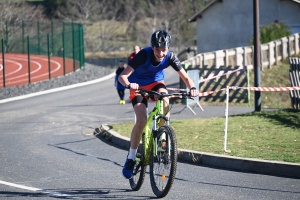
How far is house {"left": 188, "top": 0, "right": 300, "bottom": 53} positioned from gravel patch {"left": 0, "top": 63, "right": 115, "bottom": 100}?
1332 cm

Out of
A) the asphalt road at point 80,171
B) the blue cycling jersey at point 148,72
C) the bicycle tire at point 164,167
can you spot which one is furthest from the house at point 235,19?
the bicycle tire at point 164,167

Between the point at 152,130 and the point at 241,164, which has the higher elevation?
the point at 152,130

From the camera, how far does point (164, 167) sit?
7.91m

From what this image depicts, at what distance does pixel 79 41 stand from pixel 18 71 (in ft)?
14.7

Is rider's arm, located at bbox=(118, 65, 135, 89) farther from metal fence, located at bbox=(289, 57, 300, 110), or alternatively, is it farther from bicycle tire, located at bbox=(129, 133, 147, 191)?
metal fence, located at bbox=(289, 57, 300, 110)

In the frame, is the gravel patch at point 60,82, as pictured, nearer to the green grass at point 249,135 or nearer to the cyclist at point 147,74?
the green grass at point 249,135

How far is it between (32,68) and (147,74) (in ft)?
117

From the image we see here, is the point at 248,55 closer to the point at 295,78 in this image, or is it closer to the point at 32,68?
the point at 295,78

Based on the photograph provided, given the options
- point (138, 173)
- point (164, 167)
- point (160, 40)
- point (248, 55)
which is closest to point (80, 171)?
point (138, 173)

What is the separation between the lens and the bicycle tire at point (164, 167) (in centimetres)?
769

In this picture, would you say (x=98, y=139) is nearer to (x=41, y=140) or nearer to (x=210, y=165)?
(x=41, y=140)

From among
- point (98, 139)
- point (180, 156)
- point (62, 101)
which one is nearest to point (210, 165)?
point (180, 156)

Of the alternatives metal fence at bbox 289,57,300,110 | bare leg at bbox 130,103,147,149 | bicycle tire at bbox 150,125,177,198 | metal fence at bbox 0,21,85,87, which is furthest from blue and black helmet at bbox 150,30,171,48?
metal fence at bbox 0,21,85,87

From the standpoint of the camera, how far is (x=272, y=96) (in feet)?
87.2
